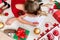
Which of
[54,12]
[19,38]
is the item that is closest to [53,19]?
[54,12]

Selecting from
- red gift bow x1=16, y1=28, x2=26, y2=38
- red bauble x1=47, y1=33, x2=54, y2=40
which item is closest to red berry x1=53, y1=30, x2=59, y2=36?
red bauble x1=47, y1=33, x2=54, y2=40

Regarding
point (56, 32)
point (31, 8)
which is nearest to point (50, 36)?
point (56, 32)

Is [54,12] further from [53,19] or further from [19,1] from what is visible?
[19,1]

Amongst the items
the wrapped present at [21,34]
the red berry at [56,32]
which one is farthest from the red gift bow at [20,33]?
the red berry at [56,32]

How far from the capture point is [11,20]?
0.73 metres

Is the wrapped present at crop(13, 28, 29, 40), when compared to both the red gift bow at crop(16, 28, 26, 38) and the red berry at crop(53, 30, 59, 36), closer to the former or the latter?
the red gift bow at crop(16, 28, 26, 38)

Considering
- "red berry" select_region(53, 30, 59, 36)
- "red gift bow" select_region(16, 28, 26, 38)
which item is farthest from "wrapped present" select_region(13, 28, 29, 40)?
"red berry" select_region(53, 30, 59, 36)

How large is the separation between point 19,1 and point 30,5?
0.06 m

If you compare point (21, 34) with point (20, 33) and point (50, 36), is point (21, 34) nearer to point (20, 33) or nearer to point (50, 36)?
point (20, 33)

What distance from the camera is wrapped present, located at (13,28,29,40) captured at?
705 mm

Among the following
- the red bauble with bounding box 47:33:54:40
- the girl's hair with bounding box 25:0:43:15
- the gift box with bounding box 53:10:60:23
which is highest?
the girl's hair with bounding box 25:0:43:15

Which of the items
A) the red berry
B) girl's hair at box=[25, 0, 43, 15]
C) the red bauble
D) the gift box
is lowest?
the red bauble

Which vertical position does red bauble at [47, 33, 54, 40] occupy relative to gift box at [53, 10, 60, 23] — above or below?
below

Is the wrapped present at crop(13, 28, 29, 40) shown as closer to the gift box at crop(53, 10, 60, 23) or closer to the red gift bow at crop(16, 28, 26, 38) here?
the red gift bow at crop(16, 28, 26, 38)
